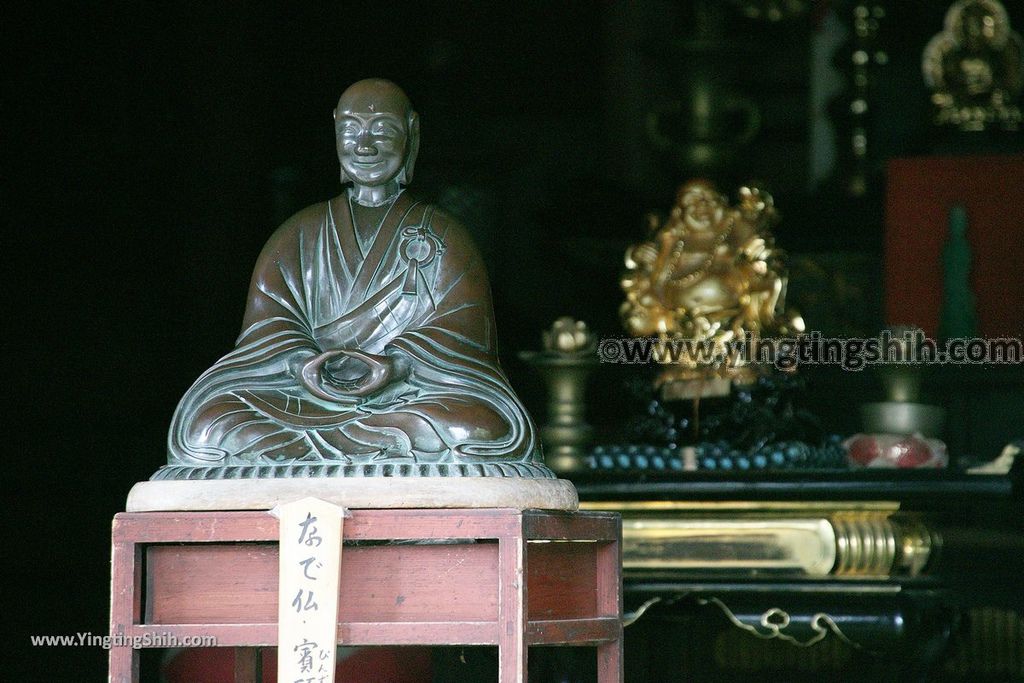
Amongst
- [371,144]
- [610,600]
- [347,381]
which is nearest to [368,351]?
[347,381]

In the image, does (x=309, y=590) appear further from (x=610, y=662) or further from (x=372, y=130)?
(x=372, y=130)

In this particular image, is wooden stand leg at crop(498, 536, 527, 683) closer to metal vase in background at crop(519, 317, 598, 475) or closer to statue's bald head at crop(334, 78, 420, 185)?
statue's bald head at crop(334, 78, 420, 185)

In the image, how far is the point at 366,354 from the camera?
3.40m

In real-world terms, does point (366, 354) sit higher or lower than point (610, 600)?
higher

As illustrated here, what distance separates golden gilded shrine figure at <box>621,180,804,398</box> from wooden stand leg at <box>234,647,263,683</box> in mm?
1788

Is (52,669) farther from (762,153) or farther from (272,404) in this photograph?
(762,153)

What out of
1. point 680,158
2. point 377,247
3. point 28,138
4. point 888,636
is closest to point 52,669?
point 28,138

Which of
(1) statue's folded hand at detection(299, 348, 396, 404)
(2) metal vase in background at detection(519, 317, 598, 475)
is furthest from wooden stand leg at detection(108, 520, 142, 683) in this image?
(2) metal vase in background at detection(519, 317, 598, 475)

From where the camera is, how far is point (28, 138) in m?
4.55

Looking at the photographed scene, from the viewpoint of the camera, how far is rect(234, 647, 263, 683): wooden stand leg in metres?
3.70

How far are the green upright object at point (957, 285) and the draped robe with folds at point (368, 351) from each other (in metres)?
2.24

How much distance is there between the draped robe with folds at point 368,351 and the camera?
129 inches

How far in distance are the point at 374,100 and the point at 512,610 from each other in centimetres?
107

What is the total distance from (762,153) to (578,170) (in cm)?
62
